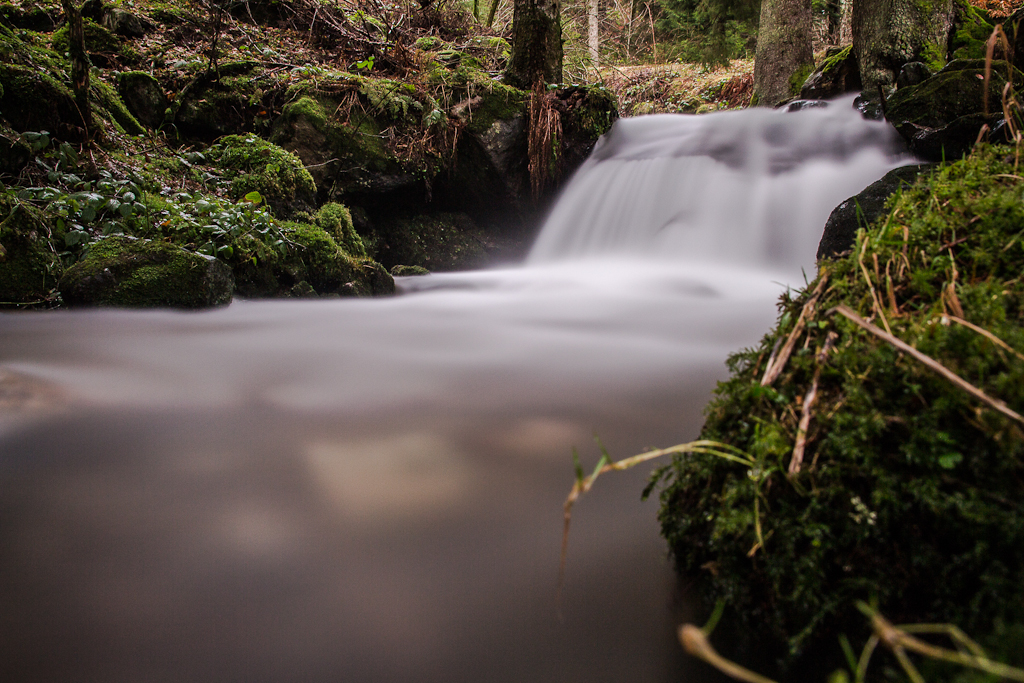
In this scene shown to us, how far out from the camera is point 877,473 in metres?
0.97

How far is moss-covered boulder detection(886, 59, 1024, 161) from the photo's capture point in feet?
15.2

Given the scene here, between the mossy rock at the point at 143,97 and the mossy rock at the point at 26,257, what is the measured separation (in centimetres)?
280

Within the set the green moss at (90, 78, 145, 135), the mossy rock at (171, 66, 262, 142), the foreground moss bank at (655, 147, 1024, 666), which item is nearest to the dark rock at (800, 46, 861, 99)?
the mossy rock at (171, 66, 262, 142)

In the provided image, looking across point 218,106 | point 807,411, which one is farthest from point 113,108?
point 807,411

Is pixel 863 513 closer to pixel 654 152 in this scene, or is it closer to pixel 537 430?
pixel 537 430

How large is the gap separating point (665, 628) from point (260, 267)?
4229 millimetres

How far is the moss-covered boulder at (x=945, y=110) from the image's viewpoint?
183 inches

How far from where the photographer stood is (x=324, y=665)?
1.16 meters

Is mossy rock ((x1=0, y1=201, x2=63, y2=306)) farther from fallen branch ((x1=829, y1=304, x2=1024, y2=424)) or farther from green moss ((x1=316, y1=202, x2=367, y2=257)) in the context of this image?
fallen branch ((x1=829, y1=304, x2=1024, y2=424))

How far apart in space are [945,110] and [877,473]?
5.66m

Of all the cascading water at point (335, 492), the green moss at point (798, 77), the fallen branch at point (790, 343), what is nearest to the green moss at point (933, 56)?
the green moss at point (798, 77)

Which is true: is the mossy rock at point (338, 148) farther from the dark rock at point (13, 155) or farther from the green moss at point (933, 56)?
the green moss at point (933, 56)

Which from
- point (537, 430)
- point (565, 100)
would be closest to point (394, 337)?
point (537, 430)

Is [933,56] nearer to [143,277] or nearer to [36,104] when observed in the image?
[143,277]
